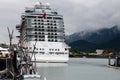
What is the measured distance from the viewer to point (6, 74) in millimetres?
48750

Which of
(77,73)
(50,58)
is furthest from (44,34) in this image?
(77,73)

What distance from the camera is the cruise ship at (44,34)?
120088 mm

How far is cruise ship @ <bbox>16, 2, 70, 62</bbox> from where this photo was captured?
120m

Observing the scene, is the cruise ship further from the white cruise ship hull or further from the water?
the water

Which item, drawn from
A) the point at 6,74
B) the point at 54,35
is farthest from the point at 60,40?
the point at 6,74

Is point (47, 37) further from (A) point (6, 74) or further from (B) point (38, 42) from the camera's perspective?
(A) point (6, 74)

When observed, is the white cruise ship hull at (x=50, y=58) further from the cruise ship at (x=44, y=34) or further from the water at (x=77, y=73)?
the water at (x=77, y=73)

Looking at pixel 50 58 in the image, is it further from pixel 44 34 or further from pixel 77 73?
pixel 77 73

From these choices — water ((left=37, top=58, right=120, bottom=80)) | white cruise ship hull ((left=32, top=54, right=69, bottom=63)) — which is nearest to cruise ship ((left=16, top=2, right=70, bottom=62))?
white cruise ship hull ((left=32, top=54, right=69, bottom=63))

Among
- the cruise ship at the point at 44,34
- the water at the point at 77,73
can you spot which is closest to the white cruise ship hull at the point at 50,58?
the cruise ship at the point at 44,34

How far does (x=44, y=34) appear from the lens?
4872 inches

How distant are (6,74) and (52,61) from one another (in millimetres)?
71099

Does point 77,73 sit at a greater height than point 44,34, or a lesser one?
lesser

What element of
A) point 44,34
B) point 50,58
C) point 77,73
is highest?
point 44,34
